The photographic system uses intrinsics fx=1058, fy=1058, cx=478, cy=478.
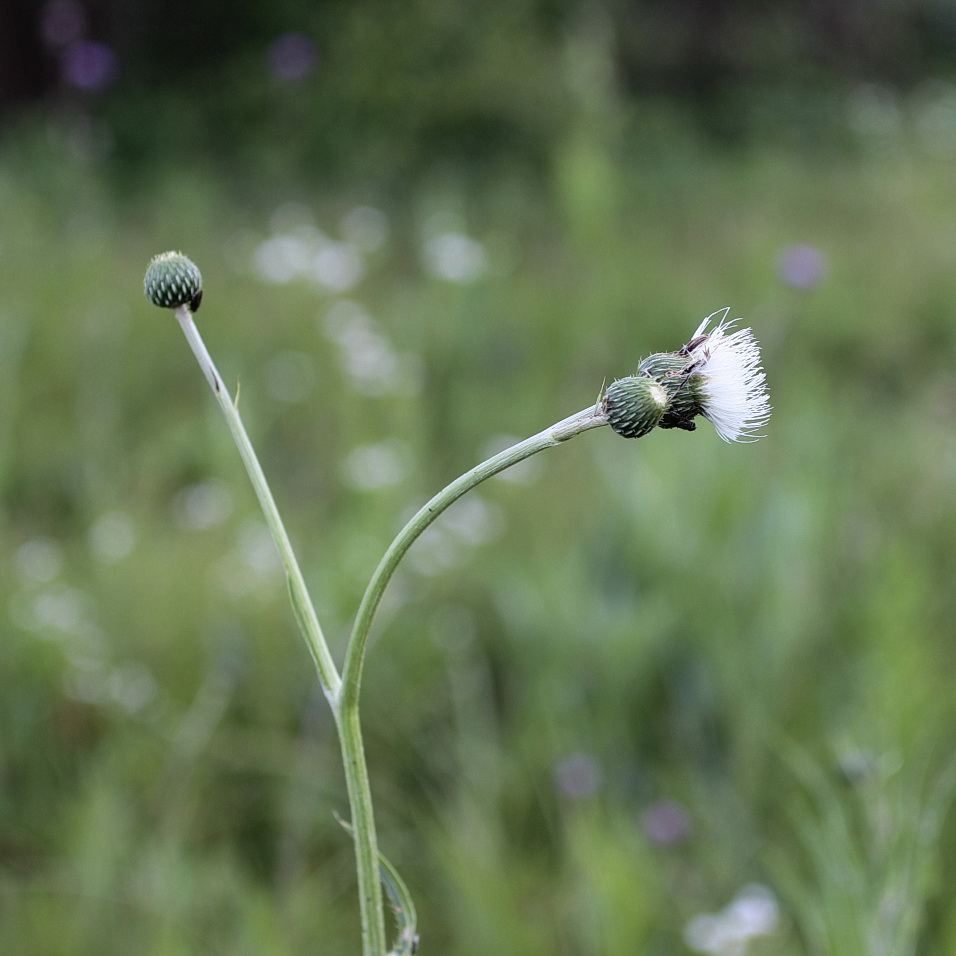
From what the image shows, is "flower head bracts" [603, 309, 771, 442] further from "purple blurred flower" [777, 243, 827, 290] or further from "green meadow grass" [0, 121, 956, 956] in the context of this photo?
"purple blurred flower" [777, 243, 827, 290]

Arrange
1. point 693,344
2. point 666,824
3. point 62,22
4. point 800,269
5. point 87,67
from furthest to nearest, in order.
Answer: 1. point 62,22
2. point 87,67
3. point 800,269
4. point 666,824
5. point 693,344

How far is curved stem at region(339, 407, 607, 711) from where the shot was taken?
45cm

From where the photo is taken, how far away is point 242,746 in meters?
1.76

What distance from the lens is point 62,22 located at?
17.8ft

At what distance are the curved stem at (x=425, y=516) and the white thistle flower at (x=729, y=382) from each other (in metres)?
0.08

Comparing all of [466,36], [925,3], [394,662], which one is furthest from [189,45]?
[925,3]

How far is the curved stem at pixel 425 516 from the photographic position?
454 millimetres

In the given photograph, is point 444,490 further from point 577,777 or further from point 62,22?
point 62,22

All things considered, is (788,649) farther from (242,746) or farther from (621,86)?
(621,86)

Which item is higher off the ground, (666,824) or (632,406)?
(666,824)

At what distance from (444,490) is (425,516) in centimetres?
2

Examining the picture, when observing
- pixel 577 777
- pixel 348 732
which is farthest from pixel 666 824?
pixel 348 732

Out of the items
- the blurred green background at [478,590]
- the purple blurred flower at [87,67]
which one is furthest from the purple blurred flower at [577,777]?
the purple blurred flower at [87,67]

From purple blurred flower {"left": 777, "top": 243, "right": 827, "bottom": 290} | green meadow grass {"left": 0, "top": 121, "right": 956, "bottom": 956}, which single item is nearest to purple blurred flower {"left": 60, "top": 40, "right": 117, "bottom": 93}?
green meadow grass {"left": 0, "top": 121, "right": 956, "bottom": 956}
